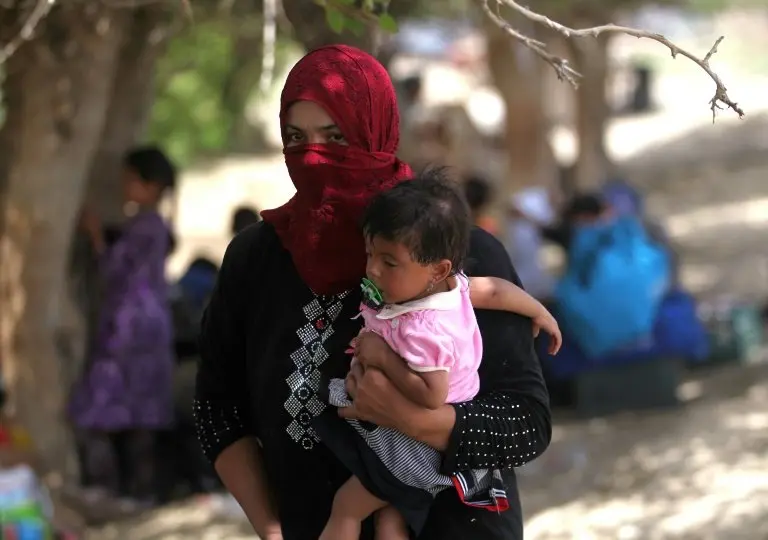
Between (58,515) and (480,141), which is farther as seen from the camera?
(480,141)

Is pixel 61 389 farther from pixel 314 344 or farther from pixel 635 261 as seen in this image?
pixel 314 344

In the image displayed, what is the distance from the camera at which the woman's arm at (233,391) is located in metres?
2.13

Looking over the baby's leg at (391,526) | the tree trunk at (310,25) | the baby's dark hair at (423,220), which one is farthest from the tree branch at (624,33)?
the tree trunk at (310,25)

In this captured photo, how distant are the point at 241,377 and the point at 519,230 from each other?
5.76 meters

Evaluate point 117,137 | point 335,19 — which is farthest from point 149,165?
point 335,19

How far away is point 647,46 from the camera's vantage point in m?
37.3

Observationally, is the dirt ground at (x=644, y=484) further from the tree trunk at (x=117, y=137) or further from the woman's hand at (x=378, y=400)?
the woman's hand at (x=378, y=400)

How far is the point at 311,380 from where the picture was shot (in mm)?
2021

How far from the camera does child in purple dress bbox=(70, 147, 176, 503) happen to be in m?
5.45

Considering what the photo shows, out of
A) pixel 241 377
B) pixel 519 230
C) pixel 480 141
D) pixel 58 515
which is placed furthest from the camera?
pixel 480 141

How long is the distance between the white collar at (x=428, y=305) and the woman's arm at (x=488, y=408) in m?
0.05

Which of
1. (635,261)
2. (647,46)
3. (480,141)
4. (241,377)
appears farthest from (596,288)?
(647,46)

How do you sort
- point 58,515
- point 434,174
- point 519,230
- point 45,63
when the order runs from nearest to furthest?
point 434,174 < point 45,63 < point 58,515 < point 519,230

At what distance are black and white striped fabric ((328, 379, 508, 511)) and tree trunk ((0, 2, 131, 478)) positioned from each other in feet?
10.5
